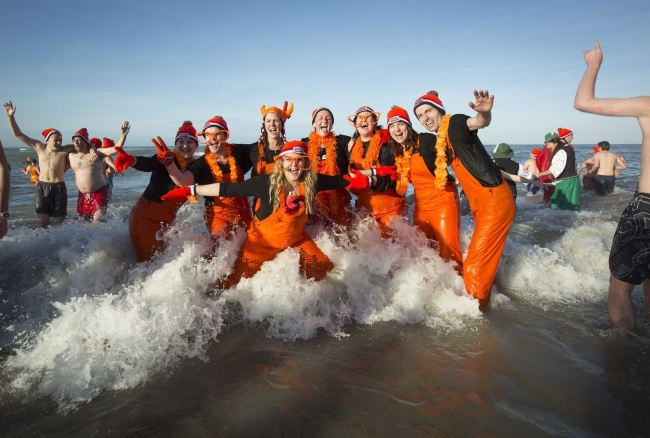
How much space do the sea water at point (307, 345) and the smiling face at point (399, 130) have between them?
1045 millimetres

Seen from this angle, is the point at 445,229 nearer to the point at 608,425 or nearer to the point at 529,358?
the point at 529,358

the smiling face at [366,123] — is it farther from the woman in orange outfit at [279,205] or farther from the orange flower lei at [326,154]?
the woman in orange outfit at [279,205]

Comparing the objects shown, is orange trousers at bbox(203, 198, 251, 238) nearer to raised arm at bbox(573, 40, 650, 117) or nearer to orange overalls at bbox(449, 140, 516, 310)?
orange overalls at bbox(449, 140, 516, 310)

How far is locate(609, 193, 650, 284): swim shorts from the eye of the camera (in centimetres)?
283

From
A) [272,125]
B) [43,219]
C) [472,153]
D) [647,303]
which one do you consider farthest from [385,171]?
[43,219]

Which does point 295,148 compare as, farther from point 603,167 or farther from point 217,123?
point 603,167

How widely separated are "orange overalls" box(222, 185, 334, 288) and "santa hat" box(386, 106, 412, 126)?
1490 millimetres

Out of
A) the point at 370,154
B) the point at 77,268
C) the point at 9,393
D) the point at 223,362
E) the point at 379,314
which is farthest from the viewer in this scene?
the point at 370,154

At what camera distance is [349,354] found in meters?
3.05

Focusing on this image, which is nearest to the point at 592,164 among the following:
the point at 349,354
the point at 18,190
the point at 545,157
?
the point at 545,157

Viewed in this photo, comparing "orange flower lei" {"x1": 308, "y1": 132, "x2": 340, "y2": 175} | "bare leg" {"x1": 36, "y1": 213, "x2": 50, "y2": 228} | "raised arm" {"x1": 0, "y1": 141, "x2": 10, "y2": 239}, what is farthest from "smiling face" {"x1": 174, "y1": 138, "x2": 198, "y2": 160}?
"bare leg" {"x1": 36, "y1": 213, "x2": 50, "y2": 228}

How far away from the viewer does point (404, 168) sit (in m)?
4.53

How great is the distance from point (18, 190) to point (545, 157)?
57.5ft

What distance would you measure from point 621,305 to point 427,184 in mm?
2163
